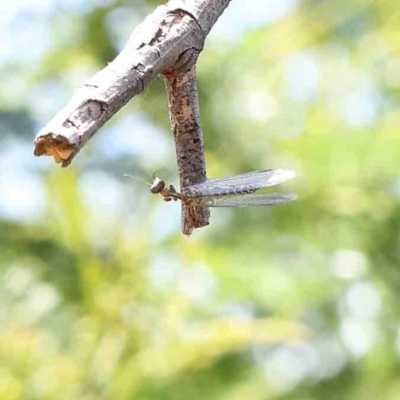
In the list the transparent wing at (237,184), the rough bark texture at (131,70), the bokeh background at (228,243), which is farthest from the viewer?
the bokeh background at (228,243)

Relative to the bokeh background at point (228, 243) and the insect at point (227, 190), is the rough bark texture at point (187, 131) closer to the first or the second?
the insect at point (227, 190)

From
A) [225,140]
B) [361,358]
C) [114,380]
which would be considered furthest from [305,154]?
[114,380]

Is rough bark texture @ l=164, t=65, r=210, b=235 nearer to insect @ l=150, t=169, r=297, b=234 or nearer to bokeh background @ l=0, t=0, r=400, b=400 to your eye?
insect @ l=150, t=169, r=297, b=234

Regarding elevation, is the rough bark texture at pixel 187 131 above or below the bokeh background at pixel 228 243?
below

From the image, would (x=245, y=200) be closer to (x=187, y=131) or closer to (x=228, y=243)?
(x=187, y=131)

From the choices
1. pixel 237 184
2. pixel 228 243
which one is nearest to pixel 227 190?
pixel 237 184

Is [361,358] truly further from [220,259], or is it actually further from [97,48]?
[97,48]

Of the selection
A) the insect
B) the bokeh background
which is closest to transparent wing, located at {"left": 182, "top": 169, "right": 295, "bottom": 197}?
the insect

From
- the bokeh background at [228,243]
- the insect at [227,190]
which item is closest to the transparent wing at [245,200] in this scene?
the insect at [227,190]
